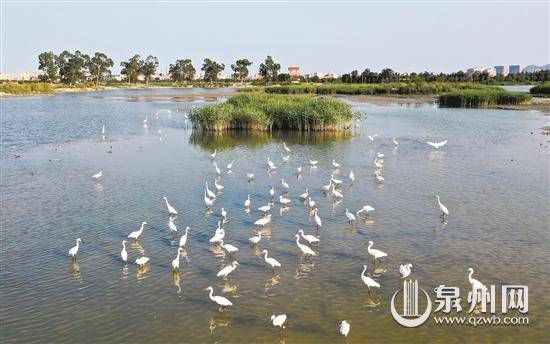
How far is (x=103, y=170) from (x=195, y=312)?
1806 cm

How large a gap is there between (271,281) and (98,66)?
158 meters

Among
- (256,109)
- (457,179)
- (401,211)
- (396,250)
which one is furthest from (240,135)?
(396,250)

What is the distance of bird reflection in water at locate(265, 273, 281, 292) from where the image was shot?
13.1m

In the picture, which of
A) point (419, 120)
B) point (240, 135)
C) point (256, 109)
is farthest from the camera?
point (419, 120)

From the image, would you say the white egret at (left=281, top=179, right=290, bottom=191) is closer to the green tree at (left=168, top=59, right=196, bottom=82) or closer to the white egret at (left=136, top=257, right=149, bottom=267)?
the white egret at (left=136, top=257, right=149, bottom=267)

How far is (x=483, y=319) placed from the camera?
11.8 m

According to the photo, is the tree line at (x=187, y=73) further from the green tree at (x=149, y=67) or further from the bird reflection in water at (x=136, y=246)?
the bird reflection in water at (x=136, y=246)

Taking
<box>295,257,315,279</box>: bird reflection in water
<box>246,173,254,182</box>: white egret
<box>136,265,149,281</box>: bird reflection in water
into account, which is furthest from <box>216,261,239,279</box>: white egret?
<box>246,173,254,182</box>: white egret

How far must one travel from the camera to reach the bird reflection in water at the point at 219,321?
37.1ft

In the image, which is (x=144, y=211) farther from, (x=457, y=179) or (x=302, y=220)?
(x=457, y=179)

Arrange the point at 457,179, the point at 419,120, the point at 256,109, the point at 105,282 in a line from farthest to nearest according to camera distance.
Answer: the point at 419,120 < the point at 256,109 < the point at 457,179 < the point at 105,282

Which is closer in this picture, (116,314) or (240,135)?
(116,314)

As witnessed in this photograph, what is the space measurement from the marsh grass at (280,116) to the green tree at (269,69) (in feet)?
403

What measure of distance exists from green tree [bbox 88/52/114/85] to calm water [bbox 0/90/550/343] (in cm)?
13280
